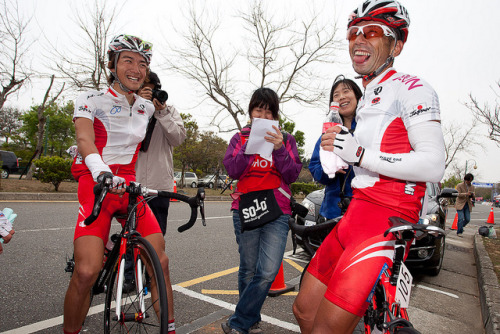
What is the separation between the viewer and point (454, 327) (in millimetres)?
3551

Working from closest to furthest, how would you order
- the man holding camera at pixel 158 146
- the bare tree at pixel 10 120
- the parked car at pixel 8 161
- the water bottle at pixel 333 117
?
the water bottle at pixel 333 117 → the man holding camera at pixel 158 146 → the parked car at pixel 8 161 → the bare tree at pixel 10 120

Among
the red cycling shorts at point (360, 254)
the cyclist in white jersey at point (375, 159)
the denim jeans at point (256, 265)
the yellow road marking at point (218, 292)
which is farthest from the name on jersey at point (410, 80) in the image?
the yellow road marking at point (218, 292)

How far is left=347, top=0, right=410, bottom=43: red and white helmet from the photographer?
176 centimetres

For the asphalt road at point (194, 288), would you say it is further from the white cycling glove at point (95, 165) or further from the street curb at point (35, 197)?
the street curb at point (35, 197)

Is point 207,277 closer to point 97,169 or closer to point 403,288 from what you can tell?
point 97,169

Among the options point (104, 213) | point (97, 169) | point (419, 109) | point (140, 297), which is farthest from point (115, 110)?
point (419, 109)

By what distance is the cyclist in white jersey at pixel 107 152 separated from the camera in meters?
2.22

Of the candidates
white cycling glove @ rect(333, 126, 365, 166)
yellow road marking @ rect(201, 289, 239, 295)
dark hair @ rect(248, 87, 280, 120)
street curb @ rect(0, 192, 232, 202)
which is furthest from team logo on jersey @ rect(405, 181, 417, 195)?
street curb @ rect(0, 192, 232, 202)

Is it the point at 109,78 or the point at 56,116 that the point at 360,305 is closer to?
the point at 109,78

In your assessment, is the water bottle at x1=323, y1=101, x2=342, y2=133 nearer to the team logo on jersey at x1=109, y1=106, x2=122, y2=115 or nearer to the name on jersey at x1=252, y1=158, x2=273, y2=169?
the name on jersey at x1=252, y1=158, x2=273, y2=169

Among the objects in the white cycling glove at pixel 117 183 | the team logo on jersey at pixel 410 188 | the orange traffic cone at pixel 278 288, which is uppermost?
the team logo on jersey at pixel 410 188

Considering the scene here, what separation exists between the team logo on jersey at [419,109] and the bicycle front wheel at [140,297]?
1.60 metres

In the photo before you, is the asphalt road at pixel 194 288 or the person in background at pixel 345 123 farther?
the asphalt road at pixel 194 288

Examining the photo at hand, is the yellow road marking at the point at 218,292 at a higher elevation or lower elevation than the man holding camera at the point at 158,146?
lower
